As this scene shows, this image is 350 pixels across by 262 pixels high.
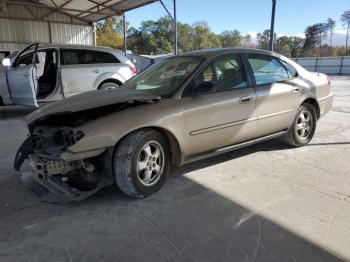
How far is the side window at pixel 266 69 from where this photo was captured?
4520mm

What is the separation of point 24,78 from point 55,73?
787 mm

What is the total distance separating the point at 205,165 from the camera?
4512 millimetres

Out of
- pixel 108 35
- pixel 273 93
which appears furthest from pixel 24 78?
pixel 108 35

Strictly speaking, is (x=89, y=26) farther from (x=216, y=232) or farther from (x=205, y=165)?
(x=216, y=232)

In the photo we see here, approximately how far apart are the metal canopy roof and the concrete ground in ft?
45.8

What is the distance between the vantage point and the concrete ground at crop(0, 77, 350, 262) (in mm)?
2605

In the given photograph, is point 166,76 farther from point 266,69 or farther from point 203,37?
point 203,37

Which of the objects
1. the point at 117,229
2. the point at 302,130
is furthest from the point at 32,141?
the point at 302,130

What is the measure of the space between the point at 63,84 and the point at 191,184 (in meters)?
5.41

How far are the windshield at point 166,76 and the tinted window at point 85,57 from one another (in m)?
4.24

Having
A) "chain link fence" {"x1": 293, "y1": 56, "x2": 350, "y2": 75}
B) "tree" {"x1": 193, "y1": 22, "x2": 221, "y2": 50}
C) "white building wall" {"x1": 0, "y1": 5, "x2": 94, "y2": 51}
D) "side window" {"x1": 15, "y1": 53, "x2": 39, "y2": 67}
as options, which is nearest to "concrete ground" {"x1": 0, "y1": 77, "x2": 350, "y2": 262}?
"side window" {"x1": 15, "y1": 53, "x2": 39, "y2": 67}

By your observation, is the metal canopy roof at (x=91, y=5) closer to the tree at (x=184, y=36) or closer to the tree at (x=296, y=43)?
the tree at (x=184, y=36)

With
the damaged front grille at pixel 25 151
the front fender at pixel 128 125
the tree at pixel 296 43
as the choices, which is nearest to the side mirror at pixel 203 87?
the front fender at pixel 128 125

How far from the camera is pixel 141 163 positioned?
3.46 m
